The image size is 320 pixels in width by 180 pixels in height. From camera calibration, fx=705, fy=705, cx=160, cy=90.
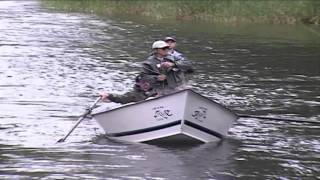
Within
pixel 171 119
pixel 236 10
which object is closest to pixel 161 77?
pixel 171 119

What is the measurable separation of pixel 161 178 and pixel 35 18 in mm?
32898

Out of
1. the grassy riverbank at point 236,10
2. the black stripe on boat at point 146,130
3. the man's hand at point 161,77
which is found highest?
the man's hand at point 161,77

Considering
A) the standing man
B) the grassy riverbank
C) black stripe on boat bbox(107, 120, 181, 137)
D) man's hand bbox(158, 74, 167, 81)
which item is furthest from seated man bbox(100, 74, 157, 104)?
the grassy riverbank

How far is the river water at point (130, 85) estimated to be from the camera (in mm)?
11305

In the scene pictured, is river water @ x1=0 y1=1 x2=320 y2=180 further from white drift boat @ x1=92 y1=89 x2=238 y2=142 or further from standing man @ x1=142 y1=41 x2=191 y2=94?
standing man @ x1=142 y1=41 x2=191 y2=94

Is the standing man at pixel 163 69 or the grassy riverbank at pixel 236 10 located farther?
the grassy riverbank at pixel 236 10

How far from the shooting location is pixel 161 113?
12.1 meters

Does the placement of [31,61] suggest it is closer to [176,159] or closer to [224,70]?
[224,70]

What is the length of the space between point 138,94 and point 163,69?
2.52 feet

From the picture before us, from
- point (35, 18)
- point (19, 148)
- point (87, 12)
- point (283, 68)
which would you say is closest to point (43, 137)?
point (19, 148)

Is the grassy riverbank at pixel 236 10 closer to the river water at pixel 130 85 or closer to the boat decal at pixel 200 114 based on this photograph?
the river water at pixel 130 85

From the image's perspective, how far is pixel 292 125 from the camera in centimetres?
1495

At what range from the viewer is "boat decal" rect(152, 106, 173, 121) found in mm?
12062

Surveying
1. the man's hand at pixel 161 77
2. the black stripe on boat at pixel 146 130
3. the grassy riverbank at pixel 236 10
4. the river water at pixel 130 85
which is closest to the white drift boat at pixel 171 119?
the black stripe on boat at pixel 146 130
